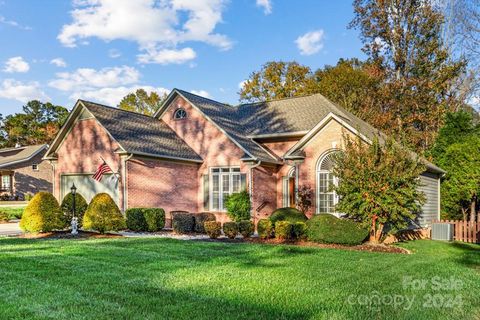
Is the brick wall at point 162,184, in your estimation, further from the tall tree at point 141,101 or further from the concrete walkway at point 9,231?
the tall tree at point 141,101

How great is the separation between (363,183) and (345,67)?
29.7 metres

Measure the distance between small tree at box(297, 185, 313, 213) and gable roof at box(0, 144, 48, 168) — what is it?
3400cm

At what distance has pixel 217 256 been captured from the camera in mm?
10219

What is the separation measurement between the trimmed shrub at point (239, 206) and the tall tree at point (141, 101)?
140 ft

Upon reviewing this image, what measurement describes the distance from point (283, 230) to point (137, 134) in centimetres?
979

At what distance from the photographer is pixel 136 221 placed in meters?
16.9

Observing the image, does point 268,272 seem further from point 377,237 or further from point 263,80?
point 263,80

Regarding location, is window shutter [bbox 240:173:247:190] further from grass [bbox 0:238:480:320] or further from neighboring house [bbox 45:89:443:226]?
grass [bbox 0:238:480:320]

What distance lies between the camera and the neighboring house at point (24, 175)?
4223 cm

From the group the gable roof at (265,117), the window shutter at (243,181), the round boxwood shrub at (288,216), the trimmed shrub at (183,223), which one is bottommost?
the trimmed shrub at (183,223)

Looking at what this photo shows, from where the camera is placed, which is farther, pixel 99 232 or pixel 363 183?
pixel 99 232

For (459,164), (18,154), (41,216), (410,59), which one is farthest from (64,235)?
(18,154)

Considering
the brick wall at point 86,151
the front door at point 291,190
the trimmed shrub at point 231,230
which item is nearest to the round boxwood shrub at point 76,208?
the brick wall at point 86,151

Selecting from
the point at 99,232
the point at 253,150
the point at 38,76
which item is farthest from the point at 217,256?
the point at 38,76
